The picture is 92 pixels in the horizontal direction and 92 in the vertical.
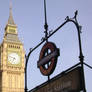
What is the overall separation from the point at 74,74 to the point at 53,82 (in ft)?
3.37

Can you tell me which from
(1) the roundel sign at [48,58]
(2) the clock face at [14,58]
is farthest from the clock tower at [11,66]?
(1) the roundel sign at [48,58]

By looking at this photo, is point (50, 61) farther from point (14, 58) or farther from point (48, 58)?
point (14, 58)

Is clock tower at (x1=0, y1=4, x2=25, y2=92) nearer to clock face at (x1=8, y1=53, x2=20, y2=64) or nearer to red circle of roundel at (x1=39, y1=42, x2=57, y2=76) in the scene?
clock face at (x1=8, y1=53, x2=20, y2=64)

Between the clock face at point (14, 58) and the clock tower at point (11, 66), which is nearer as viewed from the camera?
the clock tower at point (11, 66)

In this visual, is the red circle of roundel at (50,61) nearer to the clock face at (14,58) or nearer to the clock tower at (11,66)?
the clock tower at (11,66)

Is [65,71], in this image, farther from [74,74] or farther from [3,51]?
[3,51]

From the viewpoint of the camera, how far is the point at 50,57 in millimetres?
8719

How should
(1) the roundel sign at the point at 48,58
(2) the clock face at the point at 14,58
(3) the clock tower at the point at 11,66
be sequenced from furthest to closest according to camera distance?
1. (2) the clock face at the point at 14,58
2. (3) the clock tower at the point at 11,66
3. (1) the roundel sign at the point at 48,58

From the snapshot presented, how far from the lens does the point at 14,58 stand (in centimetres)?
7738

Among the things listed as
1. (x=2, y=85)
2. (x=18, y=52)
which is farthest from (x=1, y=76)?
(x=18, y=52)

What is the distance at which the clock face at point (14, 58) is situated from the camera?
77762 millimetres

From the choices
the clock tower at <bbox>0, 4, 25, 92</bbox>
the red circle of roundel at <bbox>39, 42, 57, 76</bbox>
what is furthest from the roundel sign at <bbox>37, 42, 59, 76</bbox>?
the clock tower at <bbox>0, 4, 25, 92</bbox>

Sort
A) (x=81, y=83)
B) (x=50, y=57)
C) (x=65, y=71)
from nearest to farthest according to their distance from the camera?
(x=81, y=83) < (x=65, y=71) < (x=50, y=57)

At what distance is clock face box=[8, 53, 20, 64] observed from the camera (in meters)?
77.8
